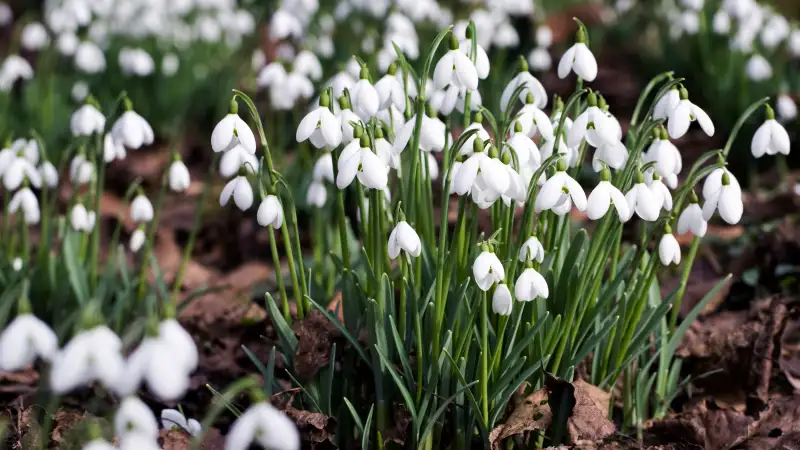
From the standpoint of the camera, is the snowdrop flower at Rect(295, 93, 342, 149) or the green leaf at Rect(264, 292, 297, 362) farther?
the green leaf at Rect(264, 292, 297, 362)

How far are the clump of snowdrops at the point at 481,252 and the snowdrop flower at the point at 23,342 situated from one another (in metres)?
0.53

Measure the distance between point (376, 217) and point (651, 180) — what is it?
1.66 ft

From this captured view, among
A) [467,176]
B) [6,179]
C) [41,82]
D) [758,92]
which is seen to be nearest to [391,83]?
[467,176]

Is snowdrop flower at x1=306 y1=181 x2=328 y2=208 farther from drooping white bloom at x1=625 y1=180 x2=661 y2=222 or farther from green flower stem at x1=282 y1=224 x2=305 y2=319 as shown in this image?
drooping white bloom at x1=625 y1=180 x2=661 y2=222

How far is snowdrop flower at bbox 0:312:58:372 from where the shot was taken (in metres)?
1.13

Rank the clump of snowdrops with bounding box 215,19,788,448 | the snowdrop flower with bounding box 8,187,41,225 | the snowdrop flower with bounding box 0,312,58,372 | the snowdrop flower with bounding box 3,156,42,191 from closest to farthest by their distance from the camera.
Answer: the snowdrop flower with bounding box 0,312,58,372
the clump of snowdrops with bounding box 215,19,788,448
the snowdrop flower with bounding box 3,156,42,191
the snowdrop flower with bounding box 8,187,41,225

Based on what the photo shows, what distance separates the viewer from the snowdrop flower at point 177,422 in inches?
69.6

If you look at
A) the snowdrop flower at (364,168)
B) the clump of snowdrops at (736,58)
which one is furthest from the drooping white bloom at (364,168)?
the clump of snowdrops at (736,58)

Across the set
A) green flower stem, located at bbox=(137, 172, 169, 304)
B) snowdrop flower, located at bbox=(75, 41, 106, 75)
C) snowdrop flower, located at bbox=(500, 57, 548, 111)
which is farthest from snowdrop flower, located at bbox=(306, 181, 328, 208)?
snowdrop flower, located at bbox=(75, 41, 106, 75)

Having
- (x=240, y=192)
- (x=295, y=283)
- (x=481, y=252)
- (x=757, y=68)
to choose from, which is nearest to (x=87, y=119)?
(x=240, y=192)

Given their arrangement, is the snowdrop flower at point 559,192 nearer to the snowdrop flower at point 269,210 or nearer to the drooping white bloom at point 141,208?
the snowdrop flower at point 269,210

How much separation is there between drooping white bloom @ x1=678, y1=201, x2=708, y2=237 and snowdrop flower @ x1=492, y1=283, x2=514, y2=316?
42 centimetres

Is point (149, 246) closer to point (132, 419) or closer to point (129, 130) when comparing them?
point (129, 130)

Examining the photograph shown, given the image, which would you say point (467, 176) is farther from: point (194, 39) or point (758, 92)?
point (194, 39)
